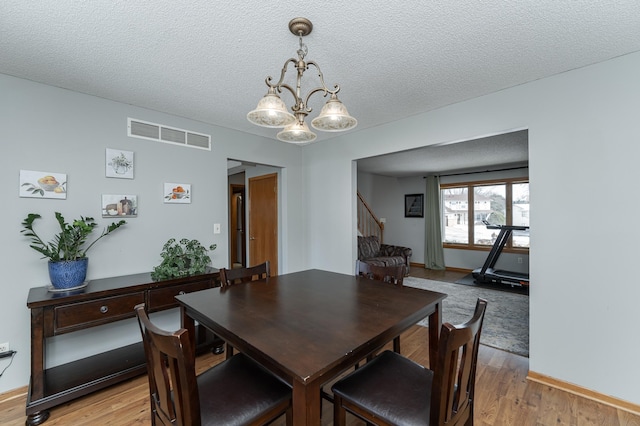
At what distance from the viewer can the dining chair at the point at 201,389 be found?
3.17 ft

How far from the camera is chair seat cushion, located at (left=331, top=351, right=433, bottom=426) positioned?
1.12 m

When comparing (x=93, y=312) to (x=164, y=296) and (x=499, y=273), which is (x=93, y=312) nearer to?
(x=164, y=296)

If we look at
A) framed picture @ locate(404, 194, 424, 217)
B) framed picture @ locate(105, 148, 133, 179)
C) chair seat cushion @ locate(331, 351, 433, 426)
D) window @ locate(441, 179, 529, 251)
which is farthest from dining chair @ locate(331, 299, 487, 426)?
framed picture @ locate(404, 194, 424, 217)

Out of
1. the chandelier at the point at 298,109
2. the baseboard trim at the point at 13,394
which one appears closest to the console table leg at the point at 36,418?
the baseboard trim at the point at 13,394

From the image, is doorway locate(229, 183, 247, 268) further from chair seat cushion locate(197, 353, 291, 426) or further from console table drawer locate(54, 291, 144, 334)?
chair seat cushion locate(197, 353, 291, 426)

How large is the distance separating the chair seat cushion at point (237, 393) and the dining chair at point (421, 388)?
302 millimetres

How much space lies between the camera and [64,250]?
212 cm

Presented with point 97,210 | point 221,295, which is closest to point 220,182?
point 97,210

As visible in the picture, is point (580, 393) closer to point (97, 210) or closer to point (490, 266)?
point (490, 266)

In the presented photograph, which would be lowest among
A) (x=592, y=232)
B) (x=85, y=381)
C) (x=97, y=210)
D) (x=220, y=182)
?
(x=85, y=381)

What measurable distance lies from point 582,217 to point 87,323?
3732mm

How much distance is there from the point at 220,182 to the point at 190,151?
46cm

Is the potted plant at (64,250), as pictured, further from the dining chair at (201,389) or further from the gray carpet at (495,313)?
the gray carpet at (495,313)

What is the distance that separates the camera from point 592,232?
6.63ft
